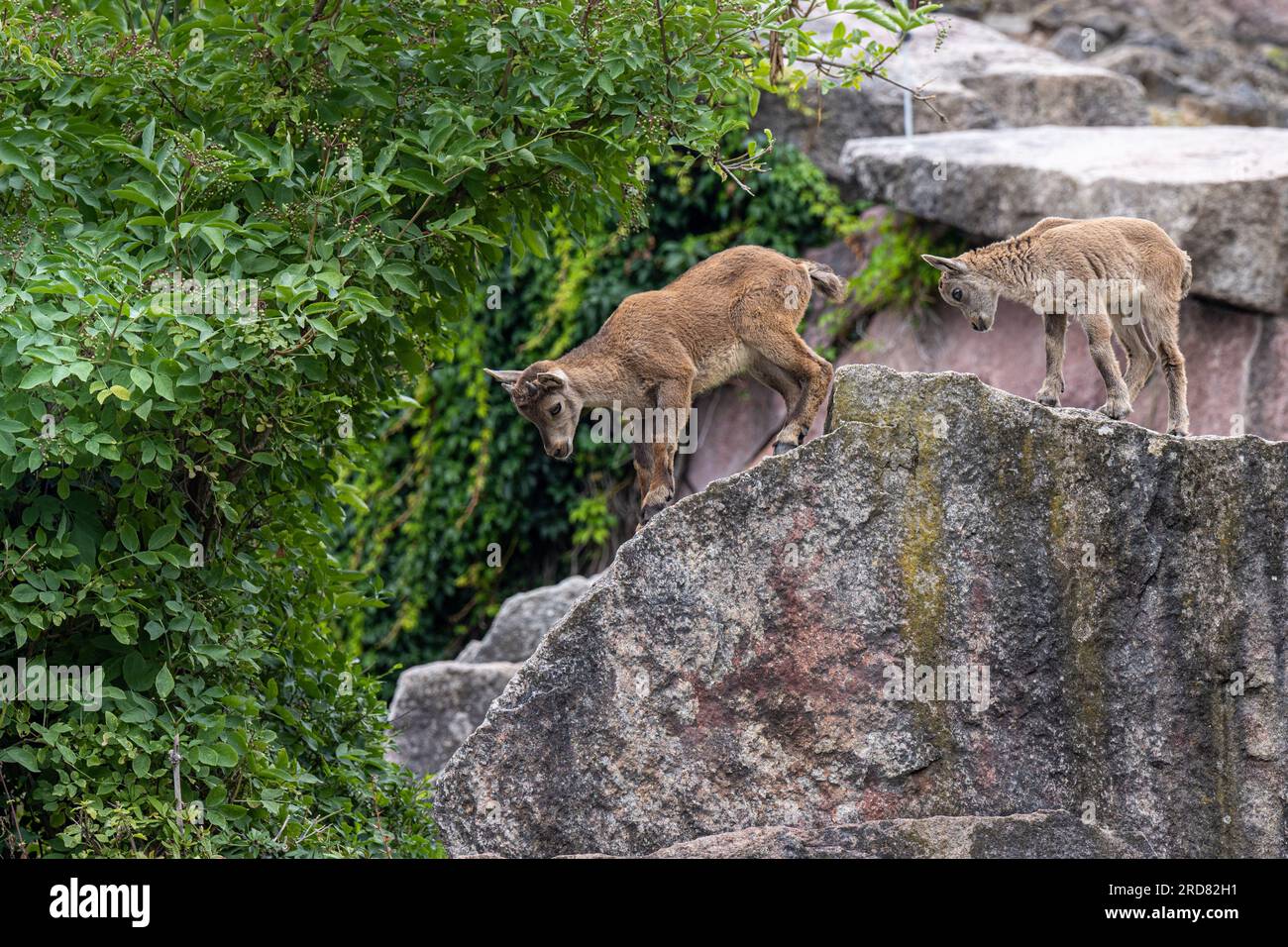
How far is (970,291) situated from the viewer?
25.8 feet

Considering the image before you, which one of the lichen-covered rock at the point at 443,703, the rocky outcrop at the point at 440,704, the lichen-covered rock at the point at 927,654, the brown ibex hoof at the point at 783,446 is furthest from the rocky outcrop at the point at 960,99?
the lichen-covered rock at the point at 927,654

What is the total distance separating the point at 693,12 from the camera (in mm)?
7566

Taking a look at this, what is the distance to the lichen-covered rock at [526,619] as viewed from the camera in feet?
45.4

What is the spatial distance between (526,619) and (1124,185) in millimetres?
6273

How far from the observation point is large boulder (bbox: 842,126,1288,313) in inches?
478

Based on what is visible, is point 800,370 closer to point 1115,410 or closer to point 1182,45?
point 1115,410

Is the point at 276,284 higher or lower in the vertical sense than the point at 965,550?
higher

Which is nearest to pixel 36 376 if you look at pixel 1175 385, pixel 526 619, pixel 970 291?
pixel 970 291

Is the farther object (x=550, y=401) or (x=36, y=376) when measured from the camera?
(x=550, y=401)

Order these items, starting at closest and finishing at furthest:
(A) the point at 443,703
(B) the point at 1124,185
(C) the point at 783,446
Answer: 1. (C) the point at 783,446
2. (B) the point at 1124,185
3. (A) the point at 443,703

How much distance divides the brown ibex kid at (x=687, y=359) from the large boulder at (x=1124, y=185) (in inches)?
200
